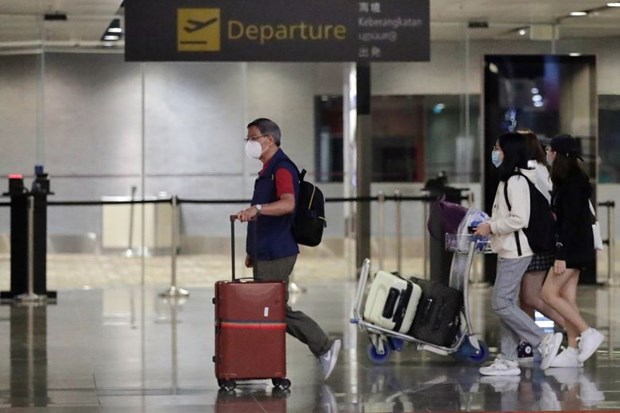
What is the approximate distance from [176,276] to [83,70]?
2.80 metres

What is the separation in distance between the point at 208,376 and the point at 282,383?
92 centimetres

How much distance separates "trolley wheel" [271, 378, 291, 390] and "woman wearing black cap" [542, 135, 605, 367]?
215cm

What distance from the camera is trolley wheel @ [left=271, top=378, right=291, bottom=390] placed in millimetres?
9344

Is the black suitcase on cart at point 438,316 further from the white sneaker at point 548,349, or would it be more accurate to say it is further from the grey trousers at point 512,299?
the white sneaker at point 548,349

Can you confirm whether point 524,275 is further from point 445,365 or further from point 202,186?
point 202,186

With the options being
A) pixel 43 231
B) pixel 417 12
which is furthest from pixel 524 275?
pixel 43 231

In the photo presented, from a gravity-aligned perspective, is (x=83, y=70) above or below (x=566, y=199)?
above

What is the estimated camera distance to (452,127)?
18453mm

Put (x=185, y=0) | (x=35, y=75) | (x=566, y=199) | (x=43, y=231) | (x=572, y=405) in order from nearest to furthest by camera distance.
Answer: (x=572, y=405), (x=566, y=199), (x=185, y=0), (x=43, y=231), (x=35, y=75)

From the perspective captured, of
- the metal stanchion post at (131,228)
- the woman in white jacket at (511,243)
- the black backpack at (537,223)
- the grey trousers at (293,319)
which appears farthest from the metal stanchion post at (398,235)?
the grey trousers at (293,319)

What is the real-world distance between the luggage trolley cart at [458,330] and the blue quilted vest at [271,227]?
3.54ft

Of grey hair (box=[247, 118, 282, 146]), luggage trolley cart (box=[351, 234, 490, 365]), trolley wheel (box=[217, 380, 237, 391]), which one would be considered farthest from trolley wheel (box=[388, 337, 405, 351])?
grey hair (box=[247, 118, 282, 146])

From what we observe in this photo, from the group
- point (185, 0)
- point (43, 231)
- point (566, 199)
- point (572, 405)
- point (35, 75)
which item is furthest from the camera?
point (35, 75)

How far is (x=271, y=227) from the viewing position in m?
9.47
